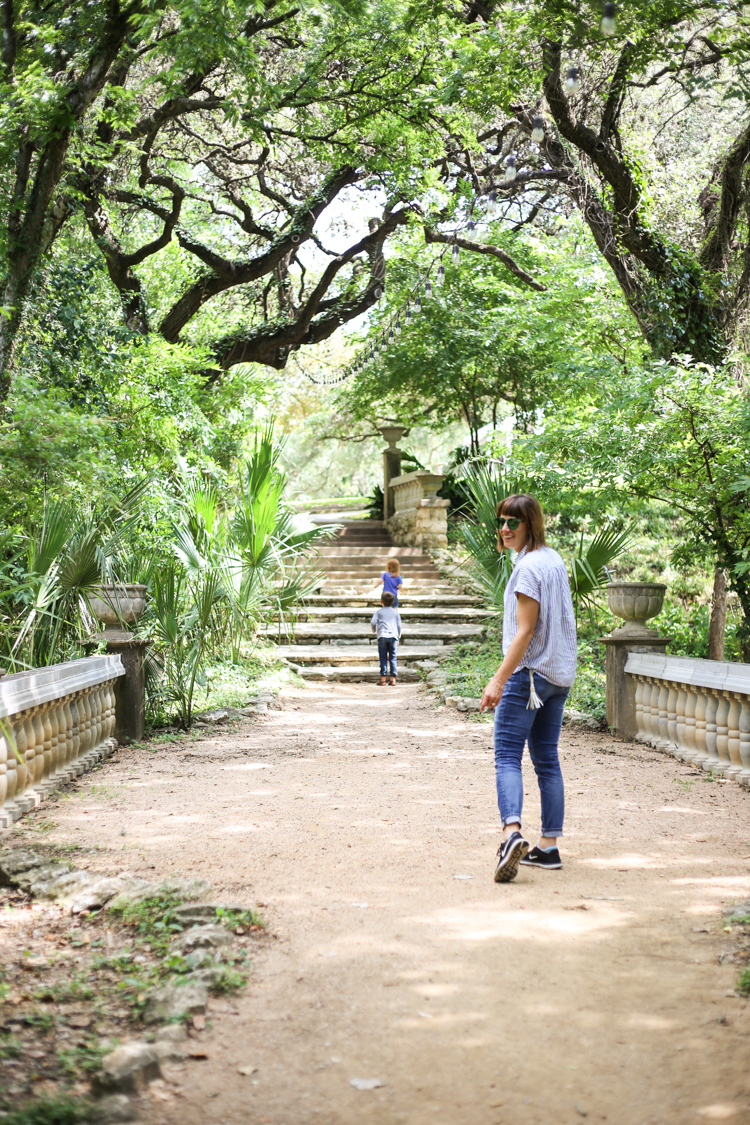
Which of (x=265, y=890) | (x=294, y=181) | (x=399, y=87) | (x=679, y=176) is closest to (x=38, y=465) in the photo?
(x=265, y=890)

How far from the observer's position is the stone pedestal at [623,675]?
7621mm

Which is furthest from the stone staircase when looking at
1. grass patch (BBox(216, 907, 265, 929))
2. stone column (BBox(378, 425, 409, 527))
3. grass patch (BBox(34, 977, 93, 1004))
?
grass patch (BBox(34, 977, 93, 1004))

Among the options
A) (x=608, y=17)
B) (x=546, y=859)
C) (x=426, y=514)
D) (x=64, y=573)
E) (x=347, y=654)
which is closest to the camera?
(x=546, y=859)

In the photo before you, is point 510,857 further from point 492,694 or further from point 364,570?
point 364,570

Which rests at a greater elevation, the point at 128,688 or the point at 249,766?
the point at 128,688

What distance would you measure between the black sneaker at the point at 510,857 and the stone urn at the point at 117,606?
4494mm

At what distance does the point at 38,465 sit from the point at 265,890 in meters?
3.58

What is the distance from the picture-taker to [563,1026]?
258cm

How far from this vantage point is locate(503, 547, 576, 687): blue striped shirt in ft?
12.9

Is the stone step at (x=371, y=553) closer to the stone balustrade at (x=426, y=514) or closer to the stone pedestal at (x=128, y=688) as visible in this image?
the stone balustrade at (x=426, y=514)

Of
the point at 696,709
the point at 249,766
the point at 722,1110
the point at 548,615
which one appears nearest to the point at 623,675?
the point at 696,709

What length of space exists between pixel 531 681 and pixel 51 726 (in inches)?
125

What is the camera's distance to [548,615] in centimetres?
397

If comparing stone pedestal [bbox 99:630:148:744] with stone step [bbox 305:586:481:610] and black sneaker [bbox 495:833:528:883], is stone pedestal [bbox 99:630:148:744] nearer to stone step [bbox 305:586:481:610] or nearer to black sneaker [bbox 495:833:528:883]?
black sneaker [bbox 495:833:528:883]
